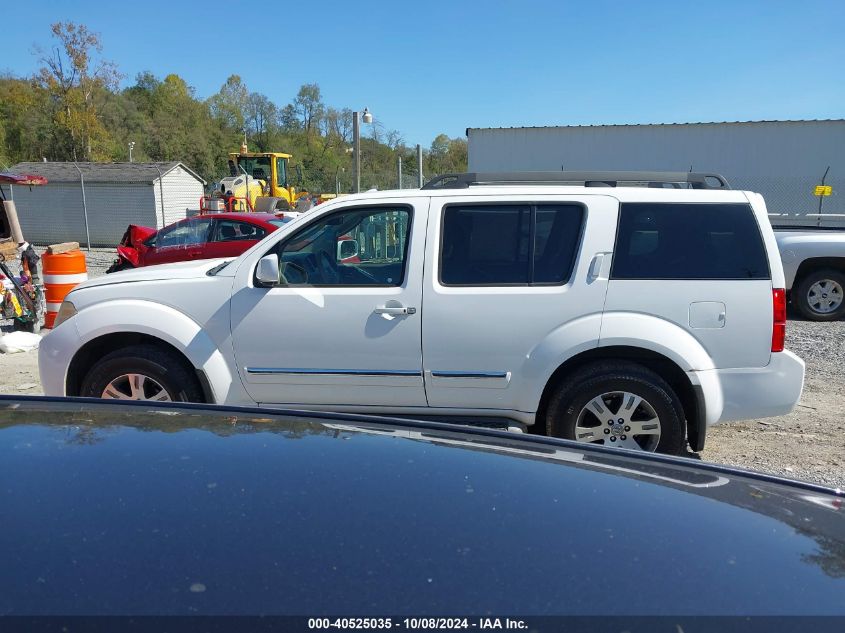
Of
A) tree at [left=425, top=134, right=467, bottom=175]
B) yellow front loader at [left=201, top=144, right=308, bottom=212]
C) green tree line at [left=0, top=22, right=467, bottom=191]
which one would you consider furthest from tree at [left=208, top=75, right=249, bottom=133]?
yellow front loader at [left=201, top=144, right=308, bottom=212]

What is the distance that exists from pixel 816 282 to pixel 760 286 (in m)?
6.90

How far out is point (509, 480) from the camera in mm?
1858

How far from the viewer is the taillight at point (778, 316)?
13.6ft

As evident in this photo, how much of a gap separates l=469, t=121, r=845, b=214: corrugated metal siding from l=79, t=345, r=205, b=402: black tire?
20730 millimetres

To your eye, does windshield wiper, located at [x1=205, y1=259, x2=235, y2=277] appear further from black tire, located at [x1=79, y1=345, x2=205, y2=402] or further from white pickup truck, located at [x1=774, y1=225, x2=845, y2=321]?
white pickup truck, located at [x1=774, y1=225, x2=845, y2=321]

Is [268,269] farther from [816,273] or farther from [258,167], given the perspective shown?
[258,167]

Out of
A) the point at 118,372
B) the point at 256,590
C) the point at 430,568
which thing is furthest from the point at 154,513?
the point at 118,372

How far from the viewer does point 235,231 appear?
492 inches

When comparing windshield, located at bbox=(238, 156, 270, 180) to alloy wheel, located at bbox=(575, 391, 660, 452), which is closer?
alloy wheel, located at bbox=(575, 391, 660, 452)

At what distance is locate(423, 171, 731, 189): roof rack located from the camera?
4.82 m

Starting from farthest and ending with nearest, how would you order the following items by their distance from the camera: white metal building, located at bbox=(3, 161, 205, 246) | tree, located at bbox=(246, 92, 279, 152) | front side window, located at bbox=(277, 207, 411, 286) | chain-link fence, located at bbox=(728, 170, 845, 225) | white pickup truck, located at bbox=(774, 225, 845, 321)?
tree, located at bbox=(246, 92, 279, 152) → white metal building, located at bbox=(3, 161, 205, 246) → chain-link fence, located at bbox=(728, 170, 845, 225) → white pickup truck, located at bbox=(774, 225, 845, 321) → front side window, located at bbox=(277, 207, 411, 286)

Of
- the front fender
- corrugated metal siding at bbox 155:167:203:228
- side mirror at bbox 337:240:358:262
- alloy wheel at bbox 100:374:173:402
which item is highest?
corrugated metal siding at bbox 155:167:203:228

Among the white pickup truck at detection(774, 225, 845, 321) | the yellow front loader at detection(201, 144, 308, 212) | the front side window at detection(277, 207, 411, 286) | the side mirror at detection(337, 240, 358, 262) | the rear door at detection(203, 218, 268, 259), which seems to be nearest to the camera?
the front side window at detection(277, 207, 411, 286)

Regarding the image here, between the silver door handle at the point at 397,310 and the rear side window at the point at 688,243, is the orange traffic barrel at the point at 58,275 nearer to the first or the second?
the silver door handle at the point at 397,310
